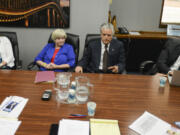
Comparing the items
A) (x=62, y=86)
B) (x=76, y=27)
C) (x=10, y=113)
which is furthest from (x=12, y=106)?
(x=76, y=27)

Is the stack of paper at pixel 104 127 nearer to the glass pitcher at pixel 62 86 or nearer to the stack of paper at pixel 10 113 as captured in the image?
the glass pitcher at pixel 62 86

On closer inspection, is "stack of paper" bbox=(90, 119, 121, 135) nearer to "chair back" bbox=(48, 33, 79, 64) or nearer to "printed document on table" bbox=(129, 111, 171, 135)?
"printed document on table" bbox=(129, 111, 171, 135)

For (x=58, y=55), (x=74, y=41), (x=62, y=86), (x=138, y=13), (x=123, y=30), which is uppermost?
(x=138, y=13)

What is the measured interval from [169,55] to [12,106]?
215 cm

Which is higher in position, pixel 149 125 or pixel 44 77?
pixel 44 77

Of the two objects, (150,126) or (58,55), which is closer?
(150,126)

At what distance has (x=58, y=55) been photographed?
2.72 meters

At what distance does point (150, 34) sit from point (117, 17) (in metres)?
0.74

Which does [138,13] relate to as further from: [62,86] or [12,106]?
[12,106]

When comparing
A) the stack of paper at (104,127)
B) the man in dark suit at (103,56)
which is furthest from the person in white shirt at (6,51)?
the stack of paper at (104,127)

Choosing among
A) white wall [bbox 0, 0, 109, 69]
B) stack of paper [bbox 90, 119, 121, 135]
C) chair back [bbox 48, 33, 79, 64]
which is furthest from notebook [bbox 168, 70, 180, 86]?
white wall [bbox 0, 0, 109, 69]

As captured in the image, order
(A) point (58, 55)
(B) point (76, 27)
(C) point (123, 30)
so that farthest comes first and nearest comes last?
1. (C) point (123, 30)
2. (B) point (76, 27)
3. (A) point (58, 55)

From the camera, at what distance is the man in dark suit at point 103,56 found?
255 centimetres

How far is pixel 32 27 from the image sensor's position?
3.30m
